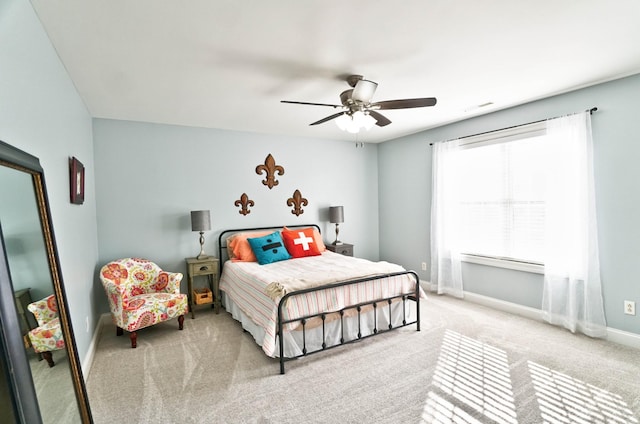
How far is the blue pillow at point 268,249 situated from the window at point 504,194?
248 centimetres

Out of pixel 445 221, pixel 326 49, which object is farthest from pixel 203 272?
pixel 445 221

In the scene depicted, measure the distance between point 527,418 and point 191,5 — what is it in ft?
10.4

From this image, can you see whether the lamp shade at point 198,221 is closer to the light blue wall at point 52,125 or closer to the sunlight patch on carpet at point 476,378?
the light blue wall at point 52,125

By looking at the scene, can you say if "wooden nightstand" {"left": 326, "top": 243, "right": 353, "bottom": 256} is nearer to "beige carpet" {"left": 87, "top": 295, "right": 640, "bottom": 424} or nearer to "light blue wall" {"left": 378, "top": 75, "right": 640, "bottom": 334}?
→ "light blue wall" {"left": 378, "top": 75, "right": 640, "bottom": 334}

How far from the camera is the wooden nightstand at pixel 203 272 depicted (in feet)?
13.1

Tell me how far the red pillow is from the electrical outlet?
10.8 ft

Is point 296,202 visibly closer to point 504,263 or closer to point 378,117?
point 378,117

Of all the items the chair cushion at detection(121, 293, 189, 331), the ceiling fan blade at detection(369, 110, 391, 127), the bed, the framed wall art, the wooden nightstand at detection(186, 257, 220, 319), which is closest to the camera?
the framed wall art

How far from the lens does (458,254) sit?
440cm

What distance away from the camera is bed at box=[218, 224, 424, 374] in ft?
8.95

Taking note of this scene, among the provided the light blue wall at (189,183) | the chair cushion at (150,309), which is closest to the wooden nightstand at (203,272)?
the light blue wall at (189,183)

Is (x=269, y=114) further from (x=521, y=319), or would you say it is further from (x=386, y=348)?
(x=521, y=319)

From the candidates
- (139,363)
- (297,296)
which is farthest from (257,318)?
(139,363)

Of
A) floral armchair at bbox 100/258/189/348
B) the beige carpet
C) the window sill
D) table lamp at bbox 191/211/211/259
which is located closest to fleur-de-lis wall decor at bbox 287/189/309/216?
table lamp at bbox 191/211/211/259
